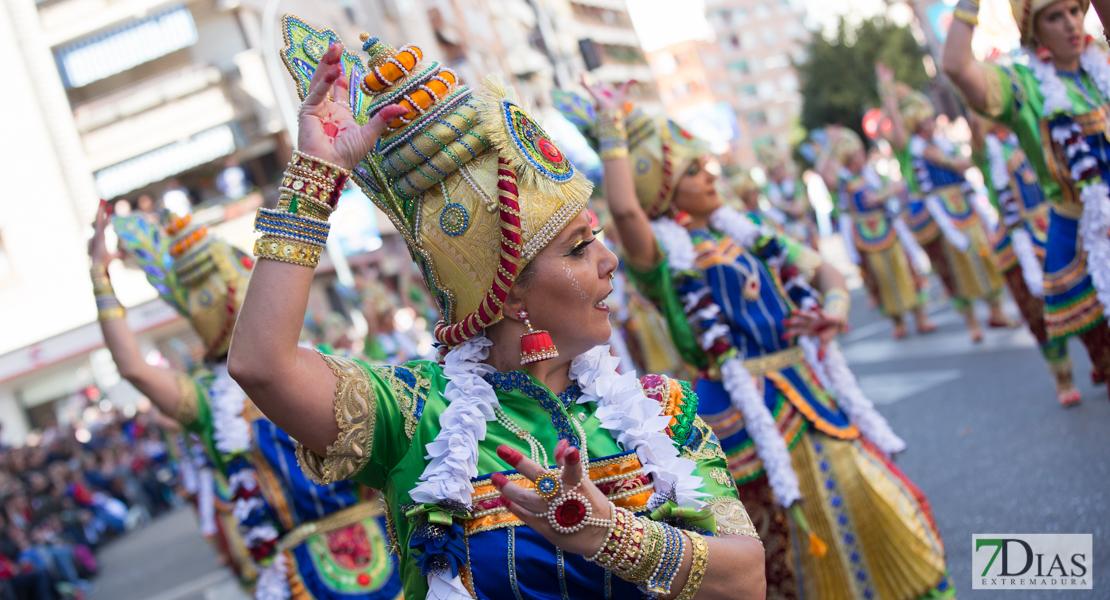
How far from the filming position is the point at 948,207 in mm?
9297

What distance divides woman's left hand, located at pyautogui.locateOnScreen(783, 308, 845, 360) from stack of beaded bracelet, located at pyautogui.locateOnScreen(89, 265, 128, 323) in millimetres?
2709

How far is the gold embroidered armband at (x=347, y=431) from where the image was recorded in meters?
1.76

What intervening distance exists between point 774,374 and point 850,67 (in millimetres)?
34780

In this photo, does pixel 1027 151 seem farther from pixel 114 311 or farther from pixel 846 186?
pixel 846 186

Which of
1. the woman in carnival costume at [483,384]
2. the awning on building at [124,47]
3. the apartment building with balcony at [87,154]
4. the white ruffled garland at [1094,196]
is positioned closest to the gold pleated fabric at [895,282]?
the white ruffled garland at [1094,196]

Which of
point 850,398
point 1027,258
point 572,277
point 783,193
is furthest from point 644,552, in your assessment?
point 783,193

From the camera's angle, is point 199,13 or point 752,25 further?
point 752,25

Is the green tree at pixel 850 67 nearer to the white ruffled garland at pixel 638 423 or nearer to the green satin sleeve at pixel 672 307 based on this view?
the green satin sleeve at pixel 672 307

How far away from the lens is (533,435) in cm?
193

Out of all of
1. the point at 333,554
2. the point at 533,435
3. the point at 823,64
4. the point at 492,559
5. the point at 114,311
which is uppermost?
the point at 823,64

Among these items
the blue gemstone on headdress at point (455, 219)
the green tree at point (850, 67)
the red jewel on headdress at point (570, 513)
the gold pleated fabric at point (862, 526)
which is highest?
the green tree at point (850, 67)

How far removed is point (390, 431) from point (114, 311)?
2220 millimetres

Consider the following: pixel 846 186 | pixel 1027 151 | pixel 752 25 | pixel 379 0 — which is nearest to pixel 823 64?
pixel 379 0

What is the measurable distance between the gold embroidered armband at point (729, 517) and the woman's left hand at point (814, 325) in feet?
5.75
